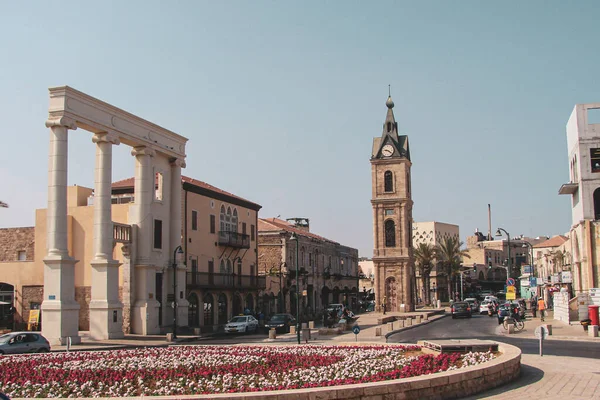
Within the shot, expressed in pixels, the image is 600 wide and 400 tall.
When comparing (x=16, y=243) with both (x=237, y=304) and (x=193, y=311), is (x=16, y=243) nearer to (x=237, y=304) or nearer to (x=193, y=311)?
(x=193, y=311)

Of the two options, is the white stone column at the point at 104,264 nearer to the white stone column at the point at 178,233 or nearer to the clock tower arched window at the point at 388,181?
the white stone column at the point at 178,233

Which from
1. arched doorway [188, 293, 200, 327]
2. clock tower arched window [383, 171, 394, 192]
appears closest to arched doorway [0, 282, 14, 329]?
arched doorway [188, 293, 200, 327]

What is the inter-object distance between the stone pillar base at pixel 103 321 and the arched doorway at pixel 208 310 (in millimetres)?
13795

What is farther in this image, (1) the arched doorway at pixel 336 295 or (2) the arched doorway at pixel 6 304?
(1) the arched doorway at pixel 336 295

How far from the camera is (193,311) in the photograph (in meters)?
49.3

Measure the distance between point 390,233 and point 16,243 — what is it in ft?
154

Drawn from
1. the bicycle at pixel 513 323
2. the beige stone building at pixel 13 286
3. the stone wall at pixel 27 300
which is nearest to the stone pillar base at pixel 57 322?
the beige stone building at pixel 13 286

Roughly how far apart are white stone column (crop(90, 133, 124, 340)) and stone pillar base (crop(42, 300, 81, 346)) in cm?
295

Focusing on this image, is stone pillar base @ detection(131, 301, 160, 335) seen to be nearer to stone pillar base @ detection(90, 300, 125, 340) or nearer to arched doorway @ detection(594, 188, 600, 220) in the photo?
stone pillar base @ detection(90, 300, 125, 340)

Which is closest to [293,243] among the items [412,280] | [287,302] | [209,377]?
[287,302]

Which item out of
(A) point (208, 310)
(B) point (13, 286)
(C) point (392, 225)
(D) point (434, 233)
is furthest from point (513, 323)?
(D) point (434, 233)

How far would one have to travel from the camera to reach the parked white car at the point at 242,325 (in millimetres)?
42781

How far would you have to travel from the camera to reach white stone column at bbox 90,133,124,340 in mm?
37094

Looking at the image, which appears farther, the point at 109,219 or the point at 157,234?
the point at 157,234
